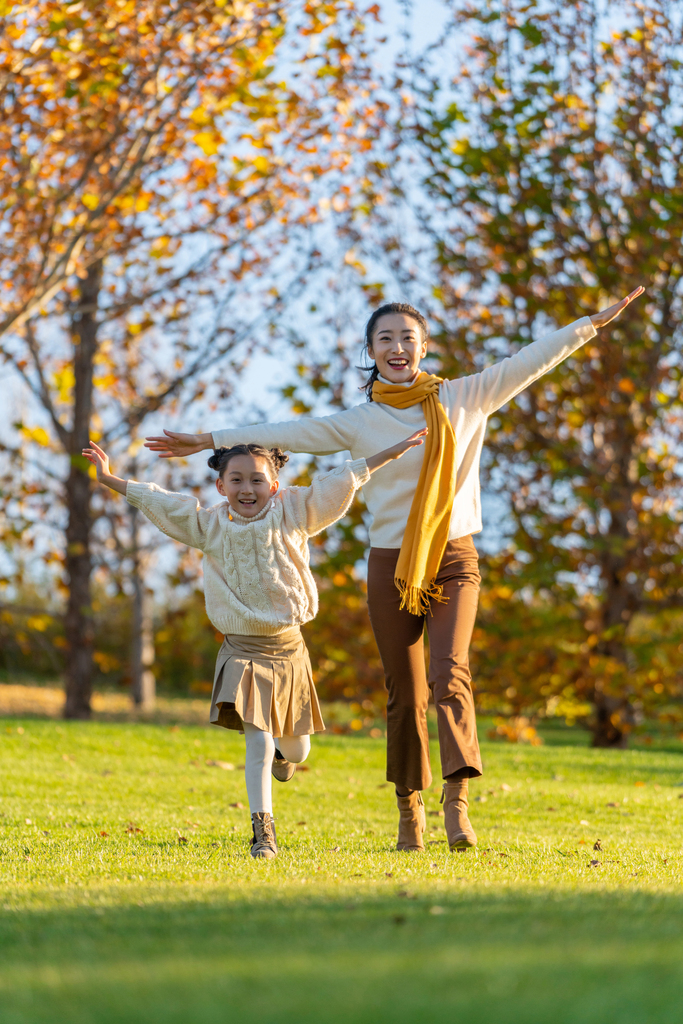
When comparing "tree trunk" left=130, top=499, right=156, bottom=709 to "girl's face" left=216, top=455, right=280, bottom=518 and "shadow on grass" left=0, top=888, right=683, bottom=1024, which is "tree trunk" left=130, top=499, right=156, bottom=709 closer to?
"girl's face" left=216, top=455, right=280, bottom=518

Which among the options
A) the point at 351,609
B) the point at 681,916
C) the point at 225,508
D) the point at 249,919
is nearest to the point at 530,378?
the point at 225,508

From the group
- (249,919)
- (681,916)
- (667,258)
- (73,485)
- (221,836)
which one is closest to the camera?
(249,919)

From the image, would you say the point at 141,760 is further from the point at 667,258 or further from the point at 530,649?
the point at 667,258

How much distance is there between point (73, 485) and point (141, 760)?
176 inches

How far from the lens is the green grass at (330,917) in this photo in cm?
186

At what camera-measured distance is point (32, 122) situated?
9289 millimetres

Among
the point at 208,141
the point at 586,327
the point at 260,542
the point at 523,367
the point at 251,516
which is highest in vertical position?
the point at 208,141

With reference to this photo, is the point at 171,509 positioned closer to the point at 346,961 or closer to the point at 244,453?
the point at 244,453

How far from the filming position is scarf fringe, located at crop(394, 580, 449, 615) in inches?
159

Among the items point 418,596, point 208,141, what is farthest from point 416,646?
point 208,141

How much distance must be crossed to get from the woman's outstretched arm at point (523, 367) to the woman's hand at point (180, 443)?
106cm

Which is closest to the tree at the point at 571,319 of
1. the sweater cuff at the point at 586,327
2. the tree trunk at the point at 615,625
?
the tree trunk at the point at 615,625

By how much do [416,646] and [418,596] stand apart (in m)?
0.27

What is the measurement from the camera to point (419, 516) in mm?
4012
